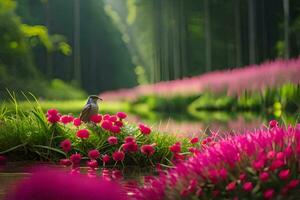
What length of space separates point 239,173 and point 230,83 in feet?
23.5

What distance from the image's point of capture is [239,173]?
1.02 metres

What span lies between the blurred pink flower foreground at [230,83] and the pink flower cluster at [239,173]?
6357mm

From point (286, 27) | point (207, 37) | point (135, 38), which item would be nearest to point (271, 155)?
point (286, 27)

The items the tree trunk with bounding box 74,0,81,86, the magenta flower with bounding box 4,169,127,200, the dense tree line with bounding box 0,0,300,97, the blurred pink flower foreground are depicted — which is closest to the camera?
the magenta flower with bounding box 4,169,127,200

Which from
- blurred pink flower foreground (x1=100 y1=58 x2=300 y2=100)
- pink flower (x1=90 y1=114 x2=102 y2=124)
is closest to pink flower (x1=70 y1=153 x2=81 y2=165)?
pink flower (x1=90 y1=114 x2=102 y2=124)

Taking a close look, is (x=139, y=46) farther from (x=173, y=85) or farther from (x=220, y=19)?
(x=220, y=19)

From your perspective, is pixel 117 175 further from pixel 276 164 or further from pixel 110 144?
pixel 276 164

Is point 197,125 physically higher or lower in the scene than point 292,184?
lower

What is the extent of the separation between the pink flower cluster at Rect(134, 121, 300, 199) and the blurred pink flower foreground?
20.9ft

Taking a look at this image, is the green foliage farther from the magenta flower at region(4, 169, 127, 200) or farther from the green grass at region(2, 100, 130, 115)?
the magenta flower at region(4, 169, 127, 200)

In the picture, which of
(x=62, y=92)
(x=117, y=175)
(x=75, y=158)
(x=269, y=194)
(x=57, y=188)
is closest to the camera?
(x=57, y=188)

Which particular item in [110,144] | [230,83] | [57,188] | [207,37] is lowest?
[230,83]

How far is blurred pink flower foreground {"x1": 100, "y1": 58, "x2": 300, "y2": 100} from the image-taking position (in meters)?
7.58

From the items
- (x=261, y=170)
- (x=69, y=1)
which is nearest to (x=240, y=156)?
(x=261, y=170)
